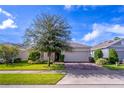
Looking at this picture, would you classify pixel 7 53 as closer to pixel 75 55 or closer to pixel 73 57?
pixel 73 57

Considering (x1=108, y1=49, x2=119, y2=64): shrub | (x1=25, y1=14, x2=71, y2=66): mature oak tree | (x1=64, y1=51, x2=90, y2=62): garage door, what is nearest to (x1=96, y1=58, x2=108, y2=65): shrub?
(x1=108, y1=49, x2=119, y2=64): shrub

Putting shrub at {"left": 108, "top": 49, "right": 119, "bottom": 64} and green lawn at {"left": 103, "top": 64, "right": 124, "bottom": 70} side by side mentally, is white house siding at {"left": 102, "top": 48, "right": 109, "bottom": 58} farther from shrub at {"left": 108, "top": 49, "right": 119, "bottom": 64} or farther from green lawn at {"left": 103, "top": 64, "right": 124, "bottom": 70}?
green lawn at {"left": 103, "top": 64, "right": 124, "bottom": 70}

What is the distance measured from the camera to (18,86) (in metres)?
13.6

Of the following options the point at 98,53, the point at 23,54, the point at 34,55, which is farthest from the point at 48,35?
the point at 98,53

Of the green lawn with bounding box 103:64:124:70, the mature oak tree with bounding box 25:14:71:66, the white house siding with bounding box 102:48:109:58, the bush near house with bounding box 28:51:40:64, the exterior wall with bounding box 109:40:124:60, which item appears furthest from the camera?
the mature oak tree with bounding box 25:14:71:66

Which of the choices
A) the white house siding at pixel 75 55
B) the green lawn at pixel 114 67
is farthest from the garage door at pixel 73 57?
the green lawn at pixel 114 67

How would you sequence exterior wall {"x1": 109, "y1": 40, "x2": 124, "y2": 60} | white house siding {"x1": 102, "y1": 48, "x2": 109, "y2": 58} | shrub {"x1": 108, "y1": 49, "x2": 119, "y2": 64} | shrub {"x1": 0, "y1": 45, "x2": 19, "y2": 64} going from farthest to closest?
1. shrub {"x1": 0, "y1": 45, "x2": 19, "y2": 64}
2. white house siding {"x1": 102, "y1": 48, "x2": 109, "y2": 58}
3. shrub {"x1": 108, "y1": 49, "x2": 119, "y2": 64}
4. exterior wall {"x1": 109, "y1": 40, "x2": 124, "y2": 60}

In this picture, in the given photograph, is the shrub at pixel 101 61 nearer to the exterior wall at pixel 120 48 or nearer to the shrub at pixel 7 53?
the exterior wall at pixel 120 48

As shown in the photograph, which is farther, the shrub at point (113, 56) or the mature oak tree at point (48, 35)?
the mature oak tree at point (48, 35)

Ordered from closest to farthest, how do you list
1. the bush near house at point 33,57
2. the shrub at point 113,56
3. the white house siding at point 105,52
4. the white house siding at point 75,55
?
the shrub at point 113,56
the white house siding at point 105,52
the bush near house at point 33,57
the white house siding at point 75,55

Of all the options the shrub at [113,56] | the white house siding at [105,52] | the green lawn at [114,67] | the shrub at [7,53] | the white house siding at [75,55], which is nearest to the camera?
the shrub at [113,56]

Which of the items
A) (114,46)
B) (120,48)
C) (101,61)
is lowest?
(101,61)
